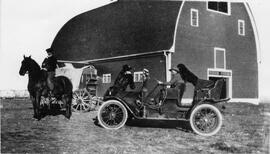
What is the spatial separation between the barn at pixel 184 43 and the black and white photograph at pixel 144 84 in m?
0.04

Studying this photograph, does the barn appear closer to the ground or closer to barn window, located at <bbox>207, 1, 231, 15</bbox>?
barn window, located at <bbox>207, 1, 231, 15</bbox>

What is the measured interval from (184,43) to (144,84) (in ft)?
17.4

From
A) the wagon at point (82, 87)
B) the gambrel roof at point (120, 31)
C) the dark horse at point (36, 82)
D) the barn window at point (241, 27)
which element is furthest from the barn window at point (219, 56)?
the dark horse at point (36, 82)

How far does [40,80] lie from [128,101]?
230 cm

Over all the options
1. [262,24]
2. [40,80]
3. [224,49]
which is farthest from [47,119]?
[224,49]

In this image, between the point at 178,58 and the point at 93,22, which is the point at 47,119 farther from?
the point at 93,22

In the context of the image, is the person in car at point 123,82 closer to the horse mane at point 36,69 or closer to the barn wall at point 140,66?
the horse mane at point 36,69

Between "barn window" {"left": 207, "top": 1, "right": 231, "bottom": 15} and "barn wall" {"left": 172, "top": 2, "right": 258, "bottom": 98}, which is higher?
"barn window" {"left": 207, "top": 1, "right": 231, "bottom": 15}

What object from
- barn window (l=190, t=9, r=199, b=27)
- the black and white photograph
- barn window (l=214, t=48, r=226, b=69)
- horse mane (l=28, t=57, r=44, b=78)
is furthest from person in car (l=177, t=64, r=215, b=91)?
barn window (l=190, t=9, r=199, b=27)

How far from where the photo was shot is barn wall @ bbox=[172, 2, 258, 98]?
10328 mm

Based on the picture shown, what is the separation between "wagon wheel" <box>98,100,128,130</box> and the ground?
17cm

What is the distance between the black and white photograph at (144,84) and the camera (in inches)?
216

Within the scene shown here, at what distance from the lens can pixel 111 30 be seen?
41.5 feet

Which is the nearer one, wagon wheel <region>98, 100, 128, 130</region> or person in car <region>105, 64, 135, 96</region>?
wagon wheel <region>98, 100, 128, 130</region>
